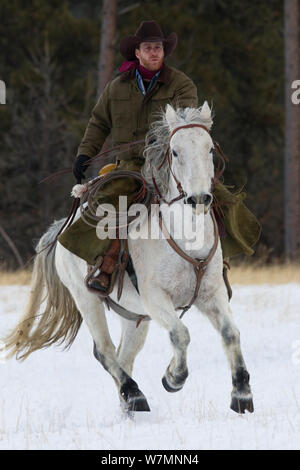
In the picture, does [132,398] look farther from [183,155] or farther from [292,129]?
[292,129]

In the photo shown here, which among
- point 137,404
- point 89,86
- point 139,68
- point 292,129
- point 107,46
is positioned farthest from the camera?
point 89,86

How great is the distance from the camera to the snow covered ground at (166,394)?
5.02 metres

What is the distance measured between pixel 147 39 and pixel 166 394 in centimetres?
361

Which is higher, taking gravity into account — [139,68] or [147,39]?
[147,39]

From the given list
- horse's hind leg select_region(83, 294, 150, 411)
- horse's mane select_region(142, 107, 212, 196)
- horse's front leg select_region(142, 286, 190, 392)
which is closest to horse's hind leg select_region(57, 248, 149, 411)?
horse's hind leg select_region(83, 294, 150, 411)

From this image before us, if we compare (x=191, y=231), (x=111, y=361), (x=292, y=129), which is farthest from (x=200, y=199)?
(x=292, y=129)

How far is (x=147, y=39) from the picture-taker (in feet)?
20.1

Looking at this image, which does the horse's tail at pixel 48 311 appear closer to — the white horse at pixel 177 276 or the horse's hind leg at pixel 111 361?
the horse's hind leg at pixel 111 361

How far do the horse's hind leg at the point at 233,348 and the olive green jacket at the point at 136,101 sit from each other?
4.76 ft

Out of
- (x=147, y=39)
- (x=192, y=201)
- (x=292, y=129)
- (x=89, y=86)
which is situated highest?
(x=89, y=86)

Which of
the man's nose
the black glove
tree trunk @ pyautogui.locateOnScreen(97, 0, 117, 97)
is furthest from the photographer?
tree trunk @ pyautogui.locateOnScreen(97, 0, 117, 97)

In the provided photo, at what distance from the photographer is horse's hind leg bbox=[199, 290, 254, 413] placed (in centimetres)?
535

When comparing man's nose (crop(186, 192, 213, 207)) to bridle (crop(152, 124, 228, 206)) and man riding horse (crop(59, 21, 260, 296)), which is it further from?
man riding horse (crop(59, 21, 260, 296))

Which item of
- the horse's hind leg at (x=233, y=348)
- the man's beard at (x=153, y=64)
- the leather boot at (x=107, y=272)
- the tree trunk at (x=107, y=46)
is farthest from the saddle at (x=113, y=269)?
the tree trunk at (x=107, y=46)
